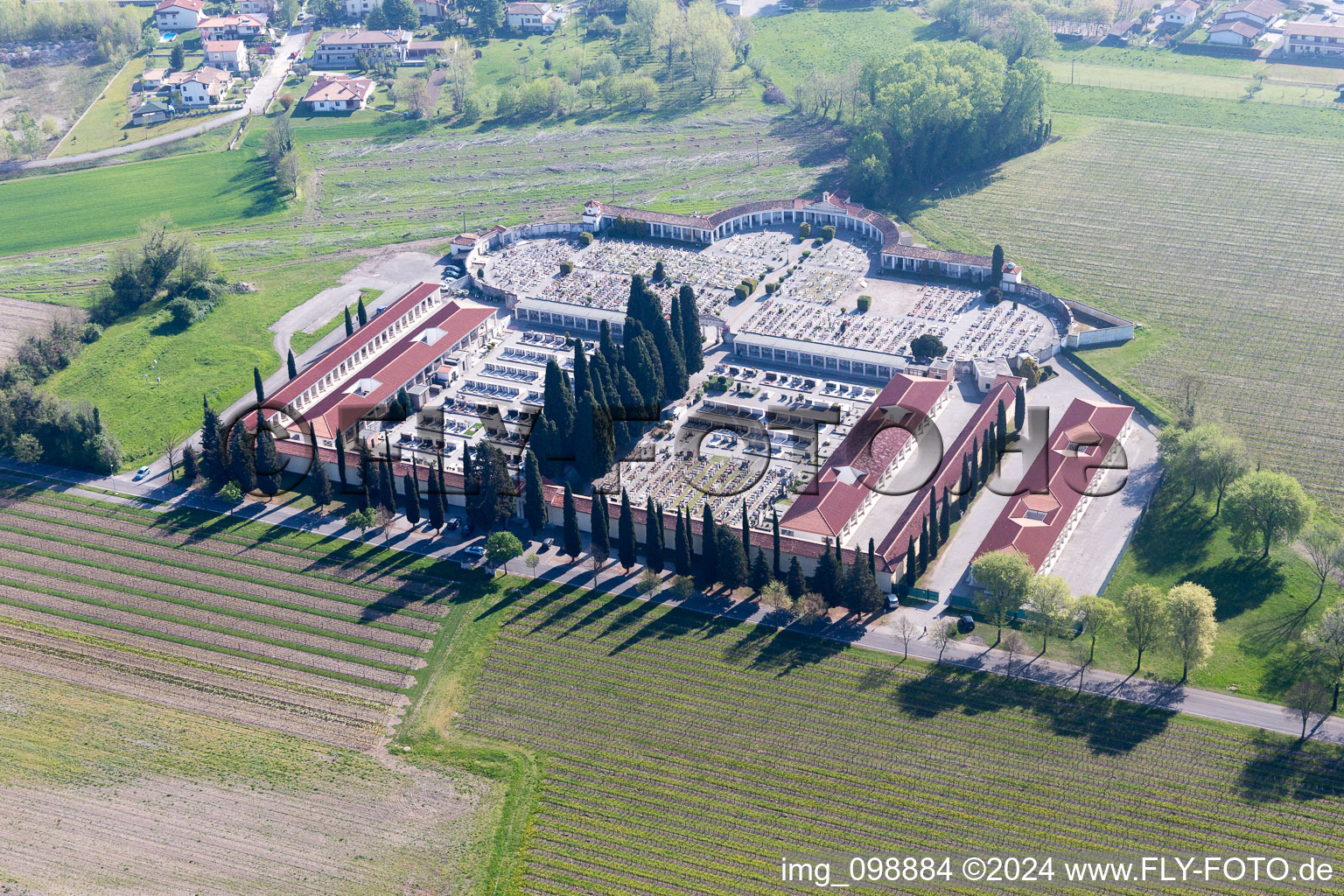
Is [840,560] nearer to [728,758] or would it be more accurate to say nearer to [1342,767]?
[728,758]

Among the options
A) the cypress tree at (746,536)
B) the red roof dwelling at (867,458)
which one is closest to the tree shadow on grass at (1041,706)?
the red roof dwelling at (867,458)

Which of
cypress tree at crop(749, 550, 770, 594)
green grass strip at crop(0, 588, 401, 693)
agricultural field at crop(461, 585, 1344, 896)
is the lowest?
agricultural field at crop(461, 585, 1344, 896)

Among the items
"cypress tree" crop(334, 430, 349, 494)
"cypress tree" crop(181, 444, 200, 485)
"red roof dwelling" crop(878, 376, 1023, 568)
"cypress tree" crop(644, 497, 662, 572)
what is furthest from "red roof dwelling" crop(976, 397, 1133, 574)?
"cypress tree" crop(181, 444, 200, 485)

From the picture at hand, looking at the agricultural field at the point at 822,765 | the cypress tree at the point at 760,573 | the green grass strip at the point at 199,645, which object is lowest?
the agricultural field at the point at 822,765

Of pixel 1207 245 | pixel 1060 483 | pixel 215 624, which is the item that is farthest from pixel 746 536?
pixel 1207 245

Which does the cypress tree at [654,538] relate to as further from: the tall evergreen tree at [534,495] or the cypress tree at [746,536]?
the tall evergreen tree at [534,495]

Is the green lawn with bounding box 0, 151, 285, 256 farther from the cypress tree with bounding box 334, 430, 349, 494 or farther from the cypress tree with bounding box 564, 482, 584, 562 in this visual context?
the cypress tree with bounding box 564, 482, 584, 562
